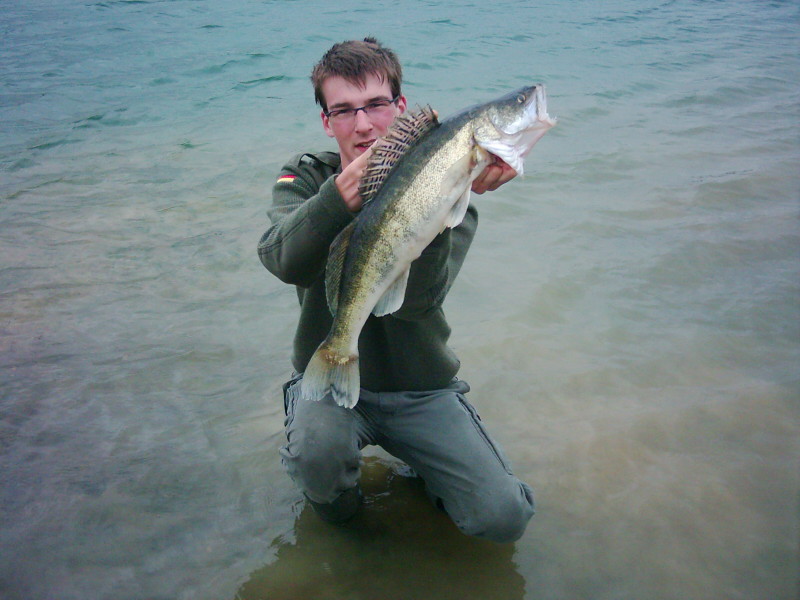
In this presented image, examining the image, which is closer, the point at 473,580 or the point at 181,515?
the point at 473,580

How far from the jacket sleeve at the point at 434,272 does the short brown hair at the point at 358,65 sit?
2.50 ft

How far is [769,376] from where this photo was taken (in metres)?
3.76

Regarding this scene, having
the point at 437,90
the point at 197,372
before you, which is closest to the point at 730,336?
the point at 197,372

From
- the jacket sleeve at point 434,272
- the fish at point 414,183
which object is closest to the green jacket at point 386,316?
the jacket sleeve at point 434,272

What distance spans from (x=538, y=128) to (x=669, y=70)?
10.6 metres

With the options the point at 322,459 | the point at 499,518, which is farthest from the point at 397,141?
the point at 499,518

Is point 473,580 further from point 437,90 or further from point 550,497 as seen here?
point 437,90

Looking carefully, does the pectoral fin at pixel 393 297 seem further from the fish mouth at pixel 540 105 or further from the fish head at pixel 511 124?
the fish mouth at pixel 540 105

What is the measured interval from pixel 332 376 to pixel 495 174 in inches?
37.3

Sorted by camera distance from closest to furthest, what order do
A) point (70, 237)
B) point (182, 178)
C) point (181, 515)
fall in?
1. point (181, 515)
2. point (70, 237)
3. point (182, 178)

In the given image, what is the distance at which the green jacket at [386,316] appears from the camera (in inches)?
103

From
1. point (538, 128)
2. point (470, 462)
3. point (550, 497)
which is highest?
point (538, 128)

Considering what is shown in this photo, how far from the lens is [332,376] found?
8.24 feet

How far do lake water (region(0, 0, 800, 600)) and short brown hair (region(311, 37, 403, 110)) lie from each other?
1761 millimetres
